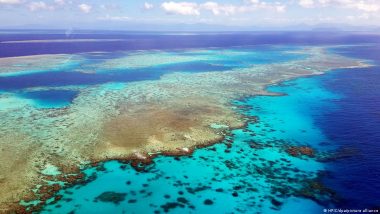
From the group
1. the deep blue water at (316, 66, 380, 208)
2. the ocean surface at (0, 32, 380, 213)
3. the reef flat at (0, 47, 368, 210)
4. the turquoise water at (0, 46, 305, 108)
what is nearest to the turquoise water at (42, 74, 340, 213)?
the ocean surface at (0, 32, 380, 213)

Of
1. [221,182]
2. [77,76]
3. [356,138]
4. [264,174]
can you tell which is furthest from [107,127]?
[77,76]

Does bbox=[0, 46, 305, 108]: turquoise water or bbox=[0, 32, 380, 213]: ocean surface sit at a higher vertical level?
bbox=[0, 46, 305, 108]: turquoise water

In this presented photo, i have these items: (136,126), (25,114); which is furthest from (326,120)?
(25,114)

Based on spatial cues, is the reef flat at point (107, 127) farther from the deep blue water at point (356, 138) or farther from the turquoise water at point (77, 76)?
the deep blue water at point (356, 138)

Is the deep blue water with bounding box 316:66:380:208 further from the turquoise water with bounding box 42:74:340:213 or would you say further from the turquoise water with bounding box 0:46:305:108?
the turquoise water with bounding box 0:46:305:108

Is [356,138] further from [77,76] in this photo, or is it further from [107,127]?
[77,76]

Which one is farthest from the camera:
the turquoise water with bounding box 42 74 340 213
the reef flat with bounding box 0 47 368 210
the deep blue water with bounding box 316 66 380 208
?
the reef flat with bounding box 0 47 368 210

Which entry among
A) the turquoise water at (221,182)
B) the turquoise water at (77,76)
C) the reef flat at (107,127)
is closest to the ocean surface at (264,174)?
the turquoise water at (221,182)

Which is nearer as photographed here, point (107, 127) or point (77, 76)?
point (107, 127)
